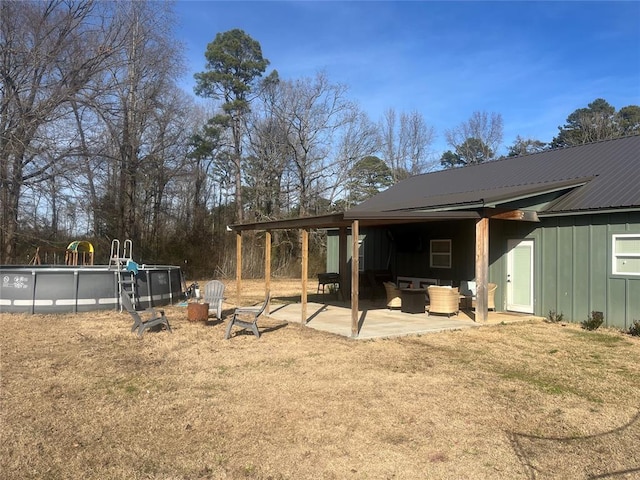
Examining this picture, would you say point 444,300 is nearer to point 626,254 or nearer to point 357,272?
point 357,272

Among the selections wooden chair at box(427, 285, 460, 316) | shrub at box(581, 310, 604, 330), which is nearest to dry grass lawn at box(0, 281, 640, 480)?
shrub at box(581, 310, 604, 330)

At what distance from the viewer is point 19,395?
526 cm

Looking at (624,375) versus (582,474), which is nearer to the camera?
(582,474)

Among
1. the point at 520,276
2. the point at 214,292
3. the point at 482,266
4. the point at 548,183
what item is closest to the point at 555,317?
the point at 520,276

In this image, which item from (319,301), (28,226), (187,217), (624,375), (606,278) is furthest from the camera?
(187,217)

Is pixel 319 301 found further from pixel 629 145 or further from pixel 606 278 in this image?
pixel 629 145

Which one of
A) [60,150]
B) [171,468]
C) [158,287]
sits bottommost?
[171,468]

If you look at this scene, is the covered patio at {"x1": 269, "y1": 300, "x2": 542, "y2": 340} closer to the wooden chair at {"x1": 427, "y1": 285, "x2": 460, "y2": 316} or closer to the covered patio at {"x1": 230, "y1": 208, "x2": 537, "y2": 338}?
the covered patio at {"x1": 230, "y1": 208, "x2": 537, "y2": 338}

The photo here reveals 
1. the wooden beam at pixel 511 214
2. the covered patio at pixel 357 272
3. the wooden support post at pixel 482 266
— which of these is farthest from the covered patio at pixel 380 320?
the wooden beam at pixel 511 214

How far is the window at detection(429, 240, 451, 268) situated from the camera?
14336 mm

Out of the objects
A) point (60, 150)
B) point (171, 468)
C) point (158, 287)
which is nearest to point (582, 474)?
point (171, 468)

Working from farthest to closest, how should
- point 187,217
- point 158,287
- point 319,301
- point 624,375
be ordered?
point 187,217 < point 319,301 < point 158,287 < point 624,375

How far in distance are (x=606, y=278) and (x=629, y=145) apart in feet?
16.8

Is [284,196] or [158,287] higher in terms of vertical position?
[284,196]
